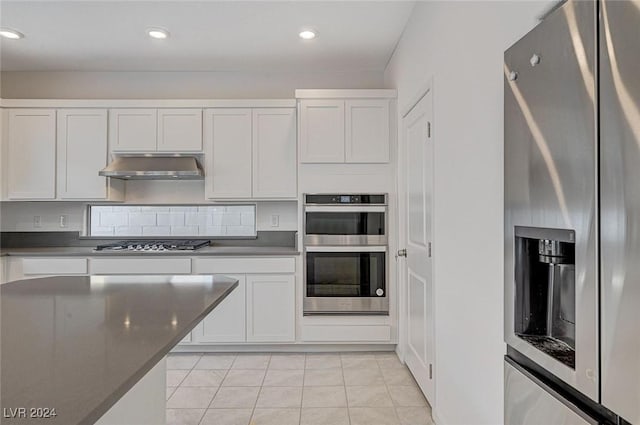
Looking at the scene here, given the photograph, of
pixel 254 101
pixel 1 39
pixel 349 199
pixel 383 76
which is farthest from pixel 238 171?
pixel 1 39

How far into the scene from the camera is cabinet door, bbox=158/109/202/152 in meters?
3.53

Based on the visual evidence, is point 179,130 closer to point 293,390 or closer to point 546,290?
point 293,390

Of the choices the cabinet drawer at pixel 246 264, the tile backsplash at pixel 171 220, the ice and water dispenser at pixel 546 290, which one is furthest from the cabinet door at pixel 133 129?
the ice and water dispenser at pixel 546 290

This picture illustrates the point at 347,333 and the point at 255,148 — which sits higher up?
the point at 255,148

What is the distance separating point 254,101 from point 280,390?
2484 millimetres

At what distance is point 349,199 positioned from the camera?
3303 millimetres

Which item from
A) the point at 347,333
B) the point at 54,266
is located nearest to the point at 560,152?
the point at 347,333

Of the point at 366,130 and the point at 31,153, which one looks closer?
the point at 366,130

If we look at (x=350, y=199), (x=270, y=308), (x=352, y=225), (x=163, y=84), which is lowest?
(x=270, y=308)

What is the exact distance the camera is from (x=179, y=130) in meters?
3.53

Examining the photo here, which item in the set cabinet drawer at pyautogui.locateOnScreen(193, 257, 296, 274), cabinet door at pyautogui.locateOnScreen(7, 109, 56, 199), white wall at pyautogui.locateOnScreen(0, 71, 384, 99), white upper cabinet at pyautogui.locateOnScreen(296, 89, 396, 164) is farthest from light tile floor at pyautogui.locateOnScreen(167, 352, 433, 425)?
white wall at pyautogui.locateOnScreen(0, 71, 384, 99)

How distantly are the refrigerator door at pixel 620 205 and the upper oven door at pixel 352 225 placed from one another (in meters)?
2.55

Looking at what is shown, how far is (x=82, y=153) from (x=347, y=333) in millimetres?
2989

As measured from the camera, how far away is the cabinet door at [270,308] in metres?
3.34
